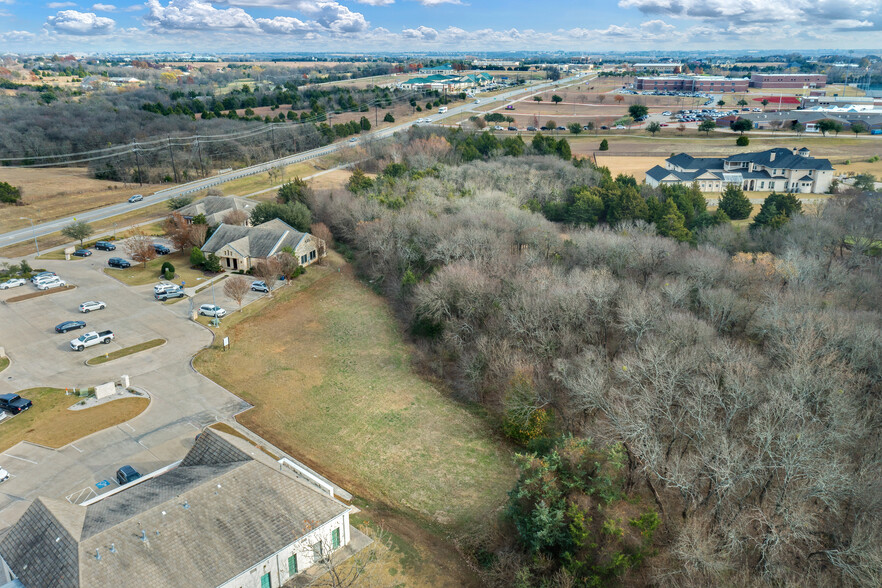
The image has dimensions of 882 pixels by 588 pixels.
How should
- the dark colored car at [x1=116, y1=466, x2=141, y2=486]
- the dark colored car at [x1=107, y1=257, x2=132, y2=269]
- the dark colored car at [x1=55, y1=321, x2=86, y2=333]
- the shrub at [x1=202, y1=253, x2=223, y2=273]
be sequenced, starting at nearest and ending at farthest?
the dark colored car at [x1=116, y1=466, x2=141, y2=486], the dark colored car at [x1=55, y1=321, x2=86, y2=333], the shrub at [x1=202, y1=253, x2=223, y2=273], the dark colored car at [x1=107, y1=257, x2=132, y2=269]

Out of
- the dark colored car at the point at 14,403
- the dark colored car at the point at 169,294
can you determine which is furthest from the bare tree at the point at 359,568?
the dark colored car at the point at 169,294

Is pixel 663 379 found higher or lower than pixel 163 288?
higher

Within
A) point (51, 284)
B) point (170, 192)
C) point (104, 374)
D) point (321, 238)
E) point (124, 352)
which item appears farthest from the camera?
point (170, 192)

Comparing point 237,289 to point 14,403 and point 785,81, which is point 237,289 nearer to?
point 14,403

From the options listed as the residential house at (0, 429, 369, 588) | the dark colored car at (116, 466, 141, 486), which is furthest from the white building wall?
the dark colored car at (116, 466, 141, 486)

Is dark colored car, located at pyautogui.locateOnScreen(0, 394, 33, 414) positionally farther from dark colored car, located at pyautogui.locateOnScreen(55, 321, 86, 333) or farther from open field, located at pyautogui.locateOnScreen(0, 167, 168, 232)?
open field, located at pyautogui.locateOnScreen(0, 167, 168, 232)

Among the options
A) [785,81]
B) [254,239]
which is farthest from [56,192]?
[785,81]

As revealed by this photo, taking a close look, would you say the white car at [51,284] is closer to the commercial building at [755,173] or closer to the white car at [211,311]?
the white car at [211,311]
